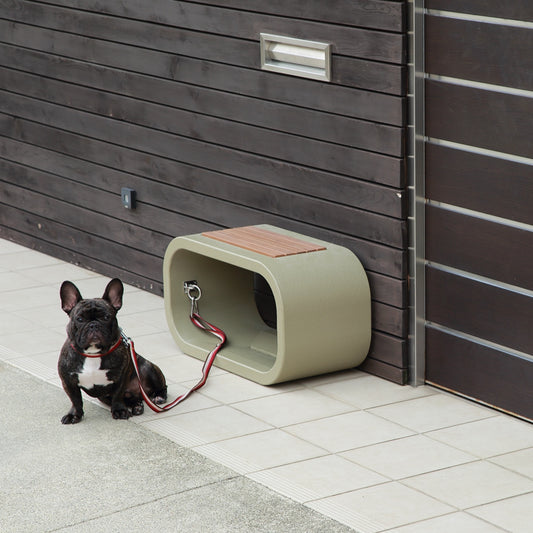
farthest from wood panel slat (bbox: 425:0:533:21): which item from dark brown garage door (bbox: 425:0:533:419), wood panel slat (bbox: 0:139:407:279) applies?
wood panel slat (bbox: 0:139:407:279)

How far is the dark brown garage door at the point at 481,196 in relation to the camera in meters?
4.71

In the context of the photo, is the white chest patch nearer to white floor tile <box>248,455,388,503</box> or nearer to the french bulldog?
the french bulldog

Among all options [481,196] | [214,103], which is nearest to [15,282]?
[214,103]

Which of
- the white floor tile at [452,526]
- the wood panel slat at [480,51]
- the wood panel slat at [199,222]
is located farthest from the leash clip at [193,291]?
the white floor tile at [452,526]

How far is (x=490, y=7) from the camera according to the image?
4723mm

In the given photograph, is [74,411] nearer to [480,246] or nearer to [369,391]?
[369,391]

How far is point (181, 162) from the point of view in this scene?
654 centimetres

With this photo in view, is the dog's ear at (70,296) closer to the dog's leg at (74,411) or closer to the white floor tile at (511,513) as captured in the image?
the dog's leg at (74,411)

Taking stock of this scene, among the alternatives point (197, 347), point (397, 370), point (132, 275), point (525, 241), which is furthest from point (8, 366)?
point (525, 241)

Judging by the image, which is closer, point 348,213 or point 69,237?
point 348,213

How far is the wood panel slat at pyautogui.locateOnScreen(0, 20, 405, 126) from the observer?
17.3 ft

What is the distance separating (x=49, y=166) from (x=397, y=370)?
336cm

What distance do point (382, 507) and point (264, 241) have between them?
6.08ft

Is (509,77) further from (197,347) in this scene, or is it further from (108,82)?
(108,82)
